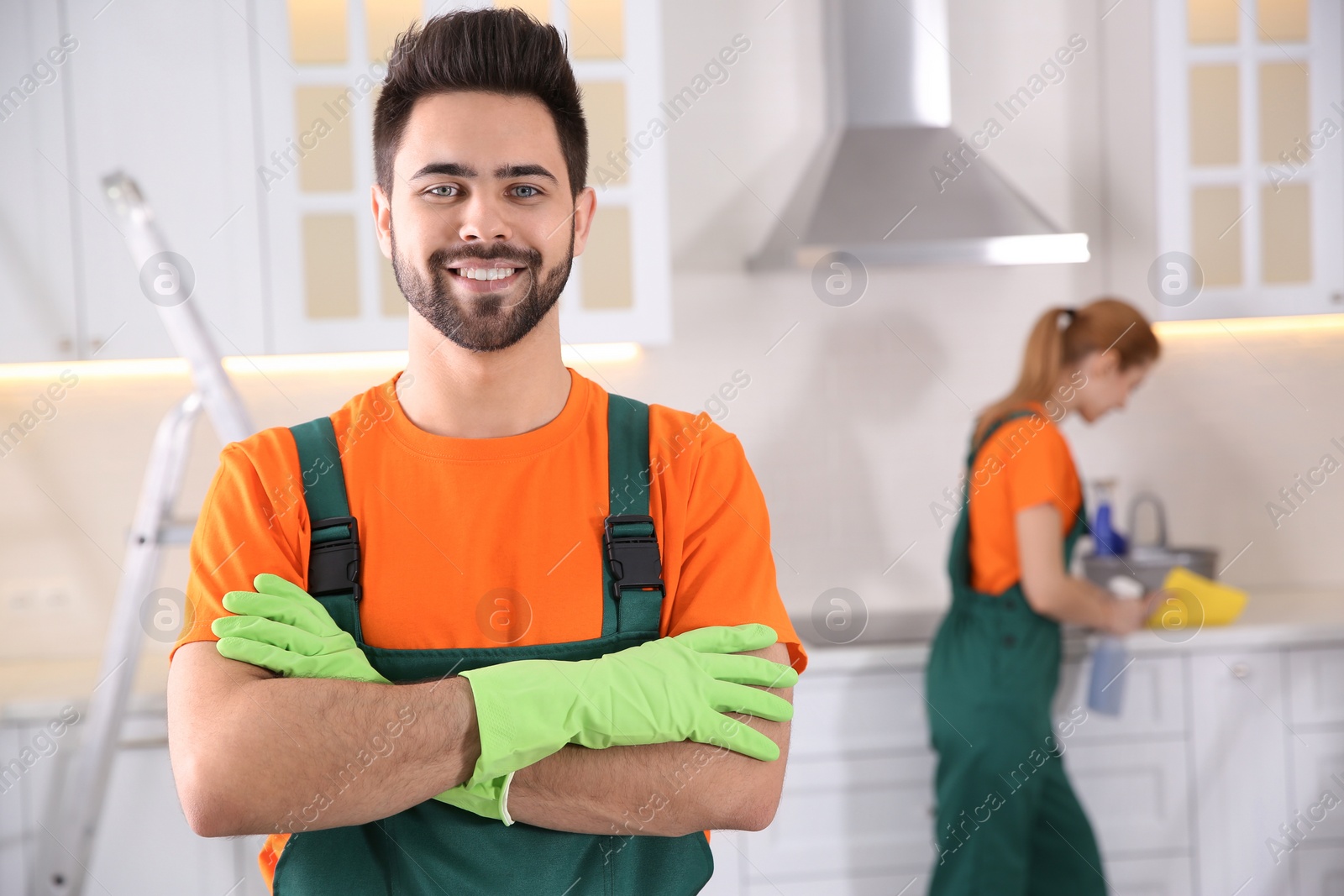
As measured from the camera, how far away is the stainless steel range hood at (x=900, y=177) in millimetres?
2238

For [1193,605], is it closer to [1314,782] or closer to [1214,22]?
[1314,782]

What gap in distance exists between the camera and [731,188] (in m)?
2.61

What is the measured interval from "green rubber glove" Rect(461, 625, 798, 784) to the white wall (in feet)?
5.69

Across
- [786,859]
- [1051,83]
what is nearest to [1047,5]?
[1051,83]

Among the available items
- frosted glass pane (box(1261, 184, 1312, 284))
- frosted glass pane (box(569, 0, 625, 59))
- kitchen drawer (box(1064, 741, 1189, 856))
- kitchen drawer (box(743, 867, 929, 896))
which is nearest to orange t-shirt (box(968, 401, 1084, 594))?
kitchen drawer (box(1064, 741, 1189, 856))

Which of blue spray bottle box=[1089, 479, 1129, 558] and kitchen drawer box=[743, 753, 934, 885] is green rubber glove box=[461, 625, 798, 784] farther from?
blue spray bottle box=[1089, 479, 1129, 558]

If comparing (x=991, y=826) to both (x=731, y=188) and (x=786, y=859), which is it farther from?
(x=731, y=188)

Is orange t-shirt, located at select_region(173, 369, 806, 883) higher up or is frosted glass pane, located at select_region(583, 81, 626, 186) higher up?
frosted glass pane, located at select_region(583, 81, 626, 186)

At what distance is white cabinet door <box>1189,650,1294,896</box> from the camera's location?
7.37ft

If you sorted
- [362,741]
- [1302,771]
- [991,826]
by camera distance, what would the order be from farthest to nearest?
[1302,771] < [991,826] < [362,741]

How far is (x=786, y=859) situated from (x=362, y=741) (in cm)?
161

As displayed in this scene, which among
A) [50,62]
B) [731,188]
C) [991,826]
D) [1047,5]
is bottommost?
[991,826]

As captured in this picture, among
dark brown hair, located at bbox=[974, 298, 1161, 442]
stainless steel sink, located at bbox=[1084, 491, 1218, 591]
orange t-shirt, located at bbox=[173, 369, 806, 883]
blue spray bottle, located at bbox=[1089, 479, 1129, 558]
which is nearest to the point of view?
orange t-shirt, located at bbox=[173, 369, 806, 883]

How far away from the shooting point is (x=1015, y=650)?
6.48ft
